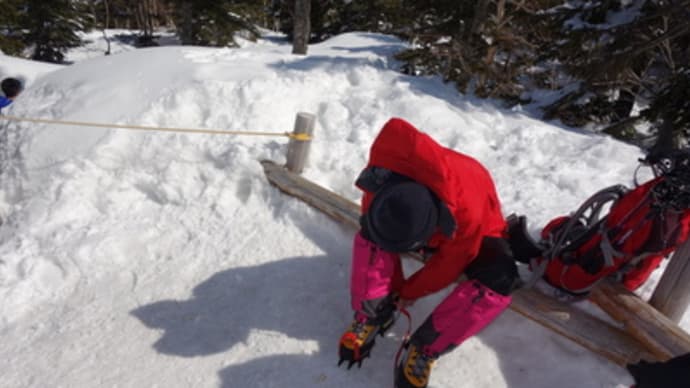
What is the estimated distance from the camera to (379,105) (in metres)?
5.40

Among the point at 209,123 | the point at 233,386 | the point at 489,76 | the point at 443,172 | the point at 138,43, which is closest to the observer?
the point at 443,172

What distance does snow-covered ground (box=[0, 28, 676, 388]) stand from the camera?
280 centimetres

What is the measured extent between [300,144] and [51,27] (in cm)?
2021

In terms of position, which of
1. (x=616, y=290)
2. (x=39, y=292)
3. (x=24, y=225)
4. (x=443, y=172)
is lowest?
(x=39, y=292)

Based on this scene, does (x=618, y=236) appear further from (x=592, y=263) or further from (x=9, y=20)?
(x=9, y=20)

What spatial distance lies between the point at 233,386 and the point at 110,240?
2031 millimetres

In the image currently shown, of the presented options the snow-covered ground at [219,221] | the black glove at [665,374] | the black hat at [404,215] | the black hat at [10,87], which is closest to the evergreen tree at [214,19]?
the black hat at [10,87]

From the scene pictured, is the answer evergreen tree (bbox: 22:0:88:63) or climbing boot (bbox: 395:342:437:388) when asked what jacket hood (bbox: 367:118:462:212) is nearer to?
climbing boot (bbox: 395:342:437:388)

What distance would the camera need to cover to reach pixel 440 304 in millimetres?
2420

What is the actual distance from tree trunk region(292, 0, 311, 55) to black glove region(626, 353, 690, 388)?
9.39 meters

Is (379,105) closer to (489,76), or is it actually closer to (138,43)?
(489,76)

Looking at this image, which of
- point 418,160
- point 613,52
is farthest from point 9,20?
point 418,160

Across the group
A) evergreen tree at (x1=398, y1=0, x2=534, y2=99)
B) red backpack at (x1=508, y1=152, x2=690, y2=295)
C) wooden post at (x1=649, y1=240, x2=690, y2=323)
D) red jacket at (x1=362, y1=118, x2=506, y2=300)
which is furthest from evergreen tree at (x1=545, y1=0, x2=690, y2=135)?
red jacket at (x1=362, y1=118, x2=506, y2=300)

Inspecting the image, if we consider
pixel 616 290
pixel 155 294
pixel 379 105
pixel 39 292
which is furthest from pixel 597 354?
pixel 39 292
